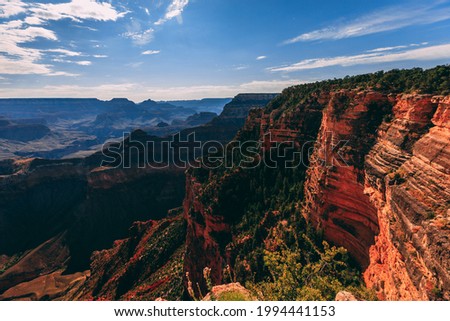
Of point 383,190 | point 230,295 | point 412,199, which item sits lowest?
point 230,295

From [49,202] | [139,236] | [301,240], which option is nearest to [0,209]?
[49,202]

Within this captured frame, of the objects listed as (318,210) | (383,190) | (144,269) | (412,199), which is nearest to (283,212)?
(318,210)

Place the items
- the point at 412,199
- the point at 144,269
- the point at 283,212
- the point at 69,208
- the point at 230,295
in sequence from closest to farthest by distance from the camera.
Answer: the point at 230,295 → the point at 412,199 → the point at 283,212 → the point at 144,269 → the point at 69,208

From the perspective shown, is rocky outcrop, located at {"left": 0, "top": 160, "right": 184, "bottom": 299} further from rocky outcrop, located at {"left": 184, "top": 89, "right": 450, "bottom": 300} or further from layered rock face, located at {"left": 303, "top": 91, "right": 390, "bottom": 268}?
layered rock face, located at {"left": 303, "top": 91, "right": 390, "bottom": 268}

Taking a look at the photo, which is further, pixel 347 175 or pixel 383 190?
pixel 347 175

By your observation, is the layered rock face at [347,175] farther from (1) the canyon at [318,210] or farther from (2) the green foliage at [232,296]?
→ (2) the green foliage at [232,296]

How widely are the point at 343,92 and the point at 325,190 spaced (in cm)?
1431

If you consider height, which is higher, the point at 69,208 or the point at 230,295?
the point at 230,295

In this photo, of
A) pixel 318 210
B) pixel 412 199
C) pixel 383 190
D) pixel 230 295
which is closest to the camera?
pixel 230 295

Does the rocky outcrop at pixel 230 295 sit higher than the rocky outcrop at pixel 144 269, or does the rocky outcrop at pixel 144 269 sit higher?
the rocky outcrop at pixel 230 295

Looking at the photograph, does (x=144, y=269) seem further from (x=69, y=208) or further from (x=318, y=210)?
(x=69, y=208)

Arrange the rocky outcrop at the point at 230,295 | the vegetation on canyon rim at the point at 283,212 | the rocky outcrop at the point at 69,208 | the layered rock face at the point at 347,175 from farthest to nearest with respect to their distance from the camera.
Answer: the rocky outcrop at the point at 69,208
the layered rock face at the point at 347,175
the vegetation on canyon rim at the point at 283,212
the rocky outcrop at the point at 230,295

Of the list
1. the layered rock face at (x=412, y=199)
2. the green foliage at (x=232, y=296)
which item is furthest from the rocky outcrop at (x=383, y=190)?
the green foliage at (x=232, y=296)

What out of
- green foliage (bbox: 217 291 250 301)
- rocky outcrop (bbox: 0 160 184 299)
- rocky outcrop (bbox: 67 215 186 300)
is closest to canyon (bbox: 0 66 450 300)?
rocky outcrop (bbox: 67 215 186 300)
